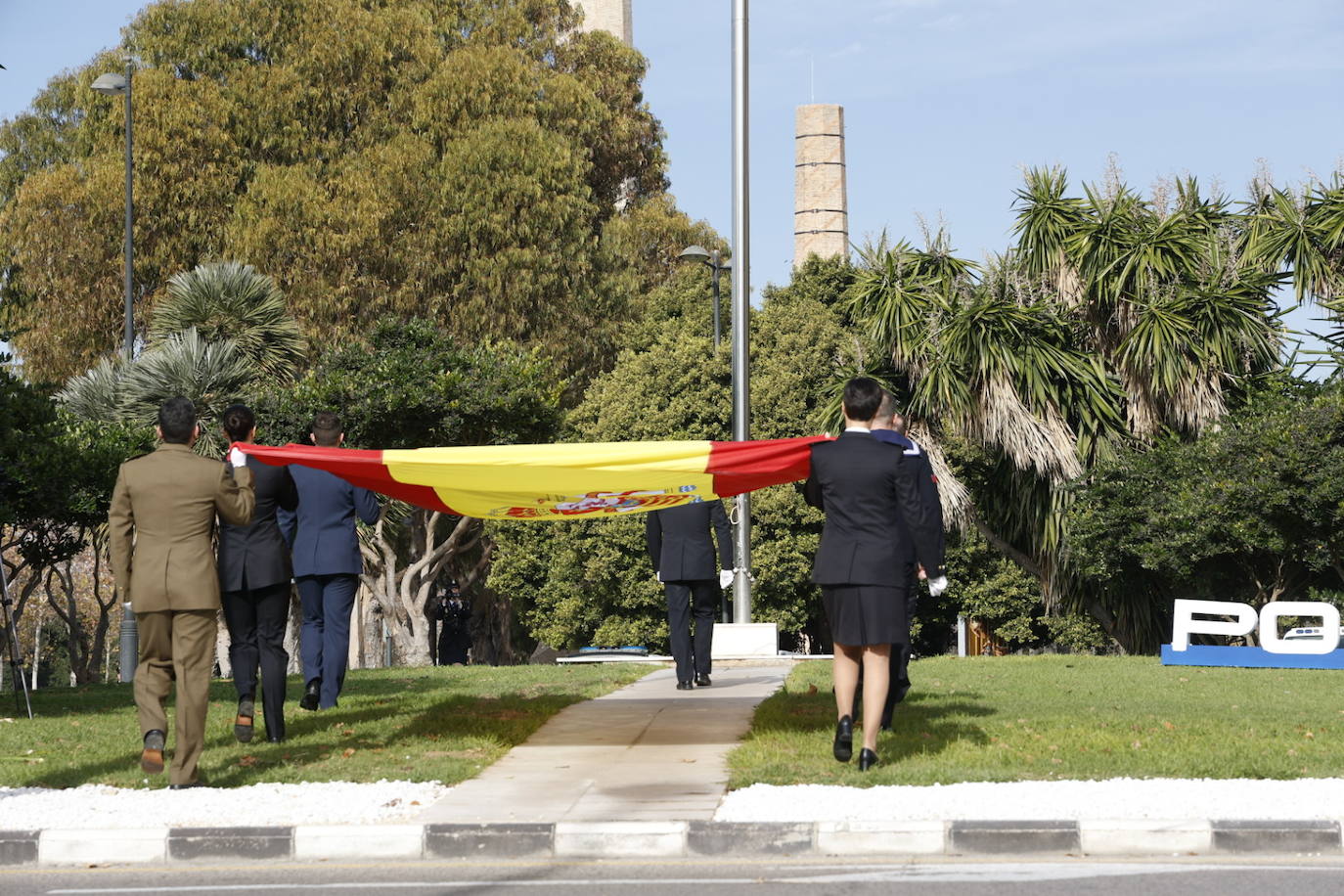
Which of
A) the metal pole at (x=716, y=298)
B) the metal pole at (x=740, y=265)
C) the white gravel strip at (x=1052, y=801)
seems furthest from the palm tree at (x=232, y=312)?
the white gravel strip at (x=1052, y=801)

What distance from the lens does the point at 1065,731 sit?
10.1 m

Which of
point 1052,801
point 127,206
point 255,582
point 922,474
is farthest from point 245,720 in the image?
point 127,206

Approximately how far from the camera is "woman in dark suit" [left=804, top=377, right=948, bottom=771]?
8.67 m

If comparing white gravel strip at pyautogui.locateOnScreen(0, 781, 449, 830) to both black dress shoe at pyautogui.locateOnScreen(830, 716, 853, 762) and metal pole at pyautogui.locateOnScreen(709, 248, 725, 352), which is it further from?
metal pole at pyautogui.locateOnScreen(709, 248, 725, 352)

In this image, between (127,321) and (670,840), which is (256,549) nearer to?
(670,840)

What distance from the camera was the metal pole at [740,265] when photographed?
60.9 ft

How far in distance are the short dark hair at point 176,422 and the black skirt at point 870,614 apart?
348cm

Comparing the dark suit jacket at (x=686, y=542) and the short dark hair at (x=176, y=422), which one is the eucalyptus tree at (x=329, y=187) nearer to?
the dark suit jacket at (x=686, y=542)

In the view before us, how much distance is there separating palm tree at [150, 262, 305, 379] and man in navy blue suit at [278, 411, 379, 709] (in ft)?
58.9

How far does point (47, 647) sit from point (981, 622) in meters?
50.0

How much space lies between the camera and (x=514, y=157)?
122 ft

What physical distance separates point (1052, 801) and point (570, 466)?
3486mm

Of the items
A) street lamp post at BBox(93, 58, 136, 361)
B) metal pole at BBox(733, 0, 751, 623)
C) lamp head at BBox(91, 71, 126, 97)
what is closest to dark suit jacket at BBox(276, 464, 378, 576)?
metal pole at BBox(733, 0, 751, 623)

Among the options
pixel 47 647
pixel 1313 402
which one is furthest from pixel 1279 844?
pixel 47 647
